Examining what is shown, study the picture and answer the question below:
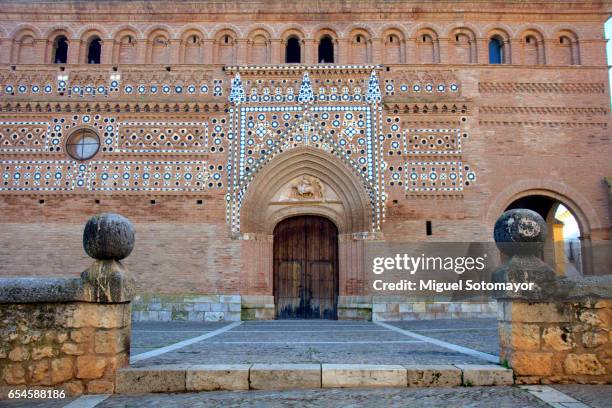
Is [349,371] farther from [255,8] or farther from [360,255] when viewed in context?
[255,8]

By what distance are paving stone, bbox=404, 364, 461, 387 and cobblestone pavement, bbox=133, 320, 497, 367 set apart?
48cm

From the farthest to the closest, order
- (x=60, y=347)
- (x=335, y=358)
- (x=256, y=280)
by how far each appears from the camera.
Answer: (x=256, y=280)
(x=335, y=358)
(x=60, y=347)

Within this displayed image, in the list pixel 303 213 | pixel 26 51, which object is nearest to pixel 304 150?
pixel 303 213

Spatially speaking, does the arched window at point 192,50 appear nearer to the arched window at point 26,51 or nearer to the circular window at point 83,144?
the circular window at point 83,144

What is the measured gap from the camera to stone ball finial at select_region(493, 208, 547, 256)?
5.16 meters

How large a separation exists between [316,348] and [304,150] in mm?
7579

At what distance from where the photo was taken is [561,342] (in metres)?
4.96

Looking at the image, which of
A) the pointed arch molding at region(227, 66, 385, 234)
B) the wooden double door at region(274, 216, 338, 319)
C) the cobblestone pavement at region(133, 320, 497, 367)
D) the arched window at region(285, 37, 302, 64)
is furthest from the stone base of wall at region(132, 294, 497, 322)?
the arched window at region(285, 37, 302, 64)

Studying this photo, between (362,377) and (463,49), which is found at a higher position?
(463,49)

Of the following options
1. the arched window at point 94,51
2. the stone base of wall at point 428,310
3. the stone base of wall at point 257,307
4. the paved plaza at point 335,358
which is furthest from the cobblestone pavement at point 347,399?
the arched window at point 94,51

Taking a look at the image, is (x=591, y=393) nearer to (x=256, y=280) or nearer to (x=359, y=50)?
(x=256, y=280)

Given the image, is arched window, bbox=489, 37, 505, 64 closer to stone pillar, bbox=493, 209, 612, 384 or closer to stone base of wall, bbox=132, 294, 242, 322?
stone base of wall, bbox=132, 294, 242, 322

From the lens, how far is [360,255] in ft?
43.3

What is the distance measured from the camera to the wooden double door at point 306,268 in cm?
1380
